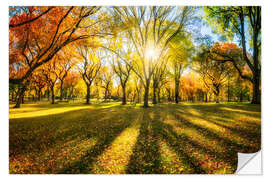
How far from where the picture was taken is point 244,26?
380cm

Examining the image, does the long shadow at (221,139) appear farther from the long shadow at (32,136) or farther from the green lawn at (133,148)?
the long shadow at (32,136)

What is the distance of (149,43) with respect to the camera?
741 cm

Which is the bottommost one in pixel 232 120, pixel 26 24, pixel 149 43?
pixel 232 120

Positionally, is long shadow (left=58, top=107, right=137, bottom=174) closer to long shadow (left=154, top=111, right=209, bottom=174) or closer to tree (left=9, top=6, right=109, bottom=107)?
long shadow (left=154, top=111, right=209, bottom=174)

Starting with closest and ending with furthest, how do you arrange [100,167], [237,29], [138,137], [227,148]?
[100,167] < [227,148] < [138,137] < [237,29]

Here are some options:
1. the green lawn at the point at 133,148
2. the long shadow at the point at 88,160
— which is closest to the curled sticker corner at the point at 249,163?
the green lawn at the point at 133,148

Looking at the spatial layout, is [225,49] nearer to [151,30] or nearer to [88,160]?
[151,30]

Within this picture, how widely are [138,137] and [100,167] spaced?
108 cm

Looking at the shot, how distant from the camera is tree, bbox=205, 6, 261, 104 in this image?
3.43m

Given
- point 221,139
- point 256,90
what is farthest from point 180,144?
point 256,90

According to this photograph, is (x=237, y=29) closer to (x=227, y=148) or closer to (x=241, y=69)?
(x=241, y=69)

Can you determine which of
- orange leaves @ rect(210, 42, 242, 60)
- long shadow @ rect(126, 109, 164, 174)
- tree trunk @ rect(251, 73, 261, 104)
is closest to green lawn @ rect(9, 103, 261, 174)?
long shadow @ rect(126, 109, 164, 174)

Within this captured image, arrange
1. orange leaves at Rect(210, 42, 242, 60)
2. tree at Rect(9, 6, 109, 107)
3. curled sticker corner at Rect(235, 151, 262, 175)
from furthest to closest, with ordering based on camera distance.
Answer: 1. orange leaves at Rect(210, 42, 242, 60)
2. tree at Rect(9, 6, 109, 107)
3. curled sticker corner at Rect(235, 151, 262, 175)
